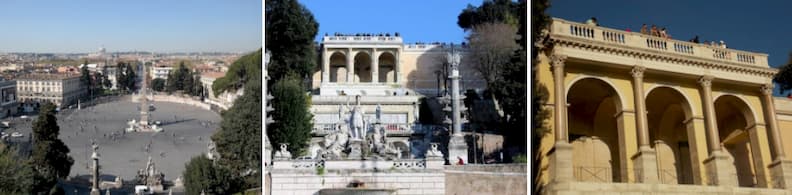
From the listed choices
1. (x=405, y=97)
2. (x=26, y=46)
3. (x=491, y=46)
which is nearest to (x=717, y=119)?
(x=491, y=46)

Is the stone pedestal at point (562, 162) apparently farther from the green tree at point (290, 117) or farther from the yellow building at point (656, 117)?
the green tree at point (290, 117)

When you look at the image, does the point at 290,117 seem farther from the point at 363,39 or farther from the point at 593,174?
the point at 593,174

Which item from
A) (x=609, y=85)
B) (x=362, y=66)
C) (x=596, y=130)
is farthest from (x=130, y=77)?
(x=609, y=85)

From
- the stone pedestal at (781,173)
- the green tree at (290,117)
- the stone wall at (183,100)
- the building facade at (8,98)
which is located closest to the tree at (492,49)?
the green tree at (290,117)

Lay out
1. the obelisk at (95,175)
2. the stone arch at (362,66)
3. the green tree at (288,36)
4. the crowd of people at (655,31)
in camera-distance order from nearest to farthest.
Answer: the crowd of people at (655,31), the green tree at (288,36), the obelisk at (95,175), the stone arch at (362,66)

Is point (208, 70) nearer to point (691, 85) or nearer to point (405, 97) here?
point (405, 97)

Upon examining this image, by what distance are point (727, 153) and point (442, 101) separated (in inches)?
139

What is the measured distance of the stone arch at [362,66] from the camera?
453 inches

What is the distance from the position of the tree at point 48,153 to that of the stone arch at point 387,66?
4.34 meters

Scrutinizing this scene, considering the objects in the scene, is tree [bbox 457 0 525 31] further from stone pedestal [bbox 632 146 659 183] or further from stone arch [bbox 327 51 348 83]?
stone pedestal [bbox 632 146 659 183]

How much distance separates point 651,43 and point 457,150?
2624 mm

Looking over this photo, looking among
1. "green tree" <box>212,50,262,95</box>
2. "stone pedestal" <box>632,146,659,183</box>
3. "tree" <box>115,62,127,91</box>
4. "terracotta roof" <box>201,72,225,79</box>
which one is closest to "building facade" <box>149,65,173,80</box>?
"tree" <box>115,62,127,91</box>

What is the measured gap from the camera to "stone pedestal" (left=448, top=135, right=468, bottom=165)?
32.2ft

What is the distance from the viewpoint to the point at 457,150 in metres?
Answer: 9.88
